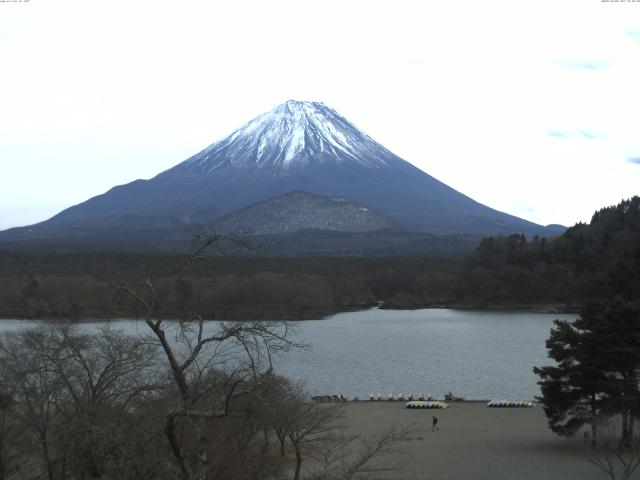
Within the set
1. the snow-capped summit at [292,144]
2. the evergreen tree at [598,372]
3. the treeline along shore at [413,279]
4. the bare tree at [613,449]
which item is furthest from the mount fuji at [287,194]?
the bare tree at [613,449]

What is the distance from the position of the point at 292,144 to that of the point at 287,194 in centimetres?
3287

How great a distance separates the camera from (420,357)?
3238 centimetres

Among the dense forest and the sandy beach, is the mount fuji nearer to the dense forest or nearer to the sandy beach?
the dense forest

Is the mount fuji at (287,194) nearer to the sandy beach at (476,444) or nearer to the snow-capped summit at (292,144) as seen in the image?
the snow-capped summit at (292,144)

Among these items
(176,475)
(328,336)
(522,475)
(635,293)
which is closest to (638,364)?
(522,475)

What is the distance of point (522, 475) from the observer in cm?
1433

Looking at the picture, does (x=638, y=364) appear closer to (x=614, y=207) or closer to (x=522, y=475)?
(x=522, y=475)

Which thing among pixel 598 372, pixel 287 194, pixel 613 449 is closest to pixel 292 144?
pixel 287 194

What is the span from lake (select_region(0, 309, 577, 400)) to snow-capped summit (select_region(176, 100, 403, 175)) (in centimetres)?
10648

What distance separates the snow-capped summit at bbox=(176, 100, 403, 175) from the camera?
15425 cm

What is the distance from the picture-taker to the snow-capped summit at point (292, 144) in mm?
154250

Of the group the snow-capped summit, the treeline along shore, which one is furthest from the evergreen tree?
the snow-capped summit

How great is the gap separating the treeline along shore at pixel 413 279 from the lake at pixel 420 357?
6.36 metres

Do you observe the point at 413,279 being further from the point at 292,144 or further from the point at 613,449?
the point at 292,144
